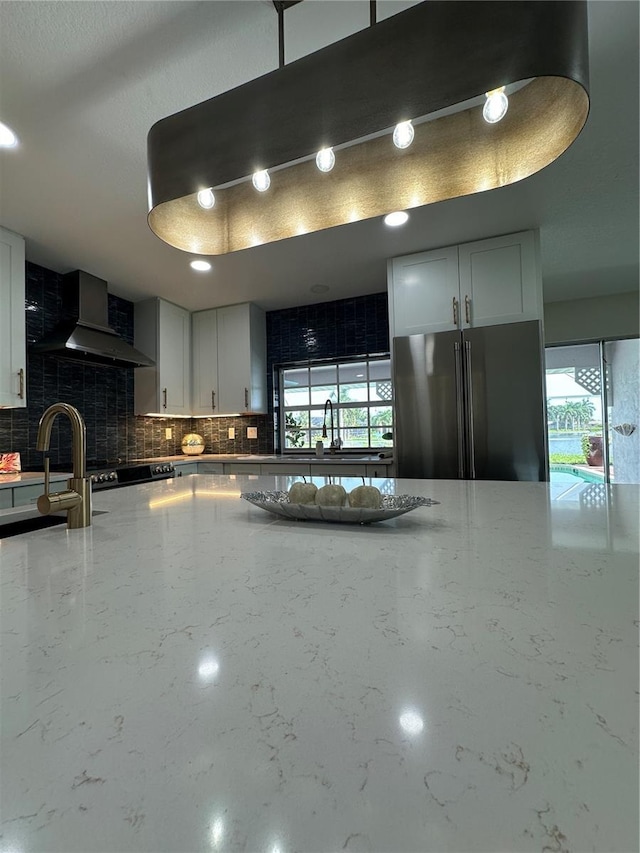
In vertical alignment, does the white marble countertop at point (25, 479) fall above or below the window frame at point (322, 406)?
below

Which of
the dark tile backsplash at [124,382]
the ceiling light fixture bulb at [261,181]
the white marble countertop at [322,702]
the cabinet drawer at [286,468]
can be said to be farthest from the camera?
the cabinet drawer at [286,468]

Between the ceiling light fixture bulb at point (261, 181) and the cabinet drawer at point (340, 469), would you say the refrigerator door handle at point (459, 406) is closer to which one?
the cabinet drawer at point (340, 469)

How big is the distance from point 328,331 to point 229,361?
1.05 m

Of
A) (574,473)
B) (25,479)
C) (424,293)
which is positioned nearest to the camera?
(25,479)

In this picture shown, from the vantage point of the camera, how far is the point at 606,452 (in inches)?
173

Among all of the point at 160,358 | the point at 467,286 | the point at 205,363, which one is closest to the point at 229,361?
the point at 205,363

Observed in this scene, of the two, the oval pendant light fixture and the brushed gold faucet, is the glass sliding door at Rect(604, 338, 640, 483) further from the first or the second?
the brushed gold faucet

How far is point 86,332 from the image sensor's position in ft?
10.0

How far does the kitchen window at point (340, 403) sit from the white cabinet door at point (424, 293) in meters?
0.93

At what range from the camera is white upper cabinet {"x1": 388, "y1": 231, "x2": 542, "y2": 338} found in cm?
276

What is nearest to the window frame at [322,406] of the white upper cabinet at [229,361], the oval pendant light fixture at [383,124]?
the white upper cabinet at [229,361]

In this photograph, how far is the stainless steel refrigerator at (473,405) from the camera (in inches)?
105

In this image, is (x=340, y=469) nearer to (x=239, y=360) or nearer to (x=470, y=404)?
(x=470, y=404)

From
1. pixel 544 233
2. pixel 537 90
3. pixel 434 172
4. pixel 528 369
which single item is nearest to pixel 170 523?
pixel 434 172
